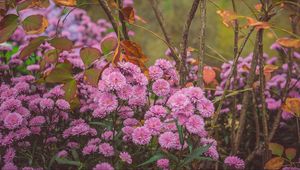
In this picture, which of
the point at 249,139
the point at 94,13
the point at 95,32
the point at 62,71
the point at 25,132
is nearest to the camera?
the point at 62,71

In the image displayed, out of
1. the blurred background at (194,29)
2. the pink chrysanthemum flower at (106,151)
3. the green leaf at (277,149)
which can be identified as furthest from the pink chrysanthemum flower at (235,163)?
the blurred background at (194,29)

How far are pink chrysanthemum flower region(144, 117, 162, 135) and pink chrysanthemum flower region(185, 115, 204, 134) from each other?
155 mm

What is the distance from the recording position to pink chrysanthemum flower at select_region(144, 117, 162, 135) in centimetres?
142

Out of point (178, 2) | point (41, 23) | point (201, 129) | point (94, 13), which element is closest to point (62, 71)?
point (41, 23)

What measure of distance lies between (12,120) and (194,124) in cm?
69

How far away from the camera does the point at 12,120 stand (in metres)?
1.53

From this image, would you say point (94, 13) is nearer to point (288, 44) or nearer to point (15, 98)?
point (15, 98)

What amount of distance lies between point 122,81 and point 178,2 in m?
2.92

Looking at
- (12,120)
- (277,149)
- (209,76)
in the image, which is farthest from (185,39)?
(12,120)

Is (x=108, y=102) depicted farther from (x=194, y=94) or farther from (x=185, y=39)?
(x=185, y=39)

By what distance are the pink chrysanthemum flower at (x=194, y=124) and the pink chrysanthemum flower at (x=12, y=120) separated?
0.64 m

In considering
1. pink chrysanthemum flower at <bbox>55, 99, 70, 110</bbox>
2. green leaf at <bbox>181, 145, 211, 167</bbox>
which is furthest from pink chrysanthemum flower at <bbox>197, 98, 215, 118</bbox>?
pink chrysanthemum flower at <bbox>55, 99, 70, 110</bbox>

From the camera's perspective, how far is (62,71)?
145cm

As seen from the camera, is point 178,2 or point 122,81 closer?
point 122,81
